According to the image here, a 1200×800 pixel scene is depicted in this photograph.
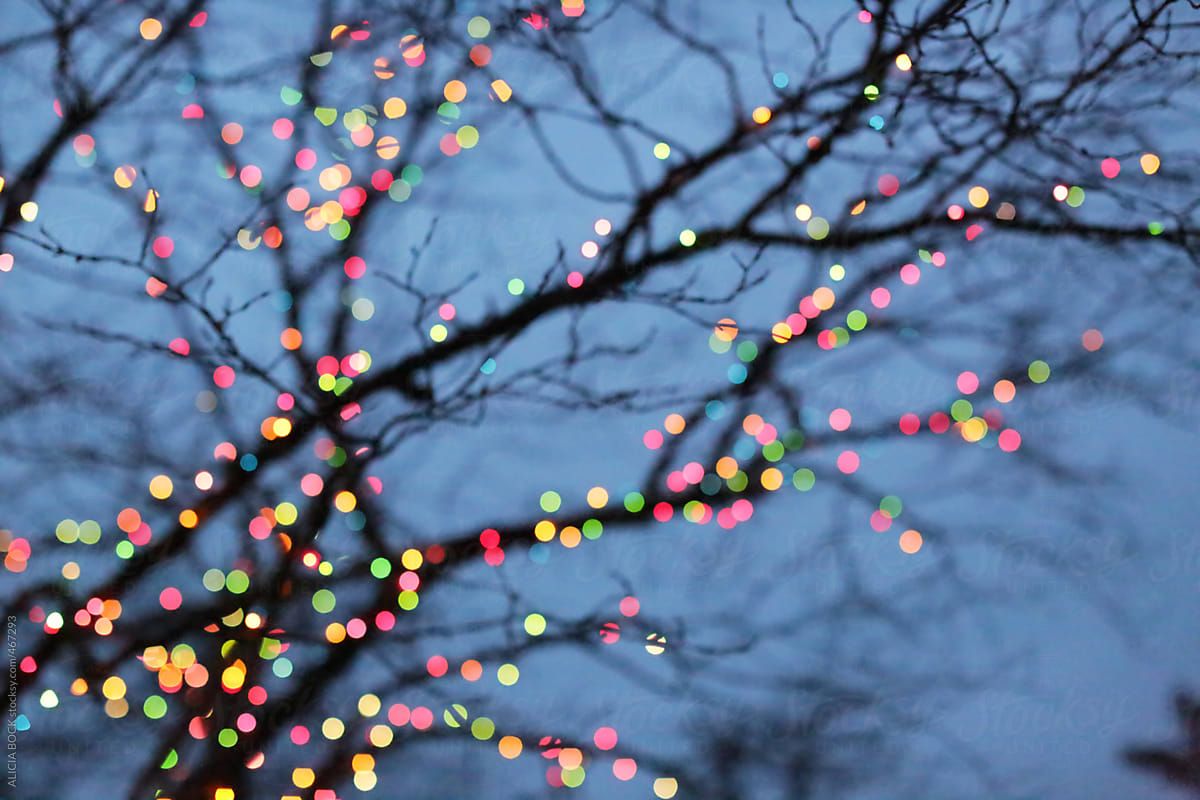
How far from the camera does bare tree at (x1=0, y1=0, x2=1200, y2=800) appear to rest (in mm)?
1468

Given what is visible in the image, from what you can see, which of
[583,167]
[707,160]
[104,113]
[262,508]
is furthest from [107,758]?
[707,160]

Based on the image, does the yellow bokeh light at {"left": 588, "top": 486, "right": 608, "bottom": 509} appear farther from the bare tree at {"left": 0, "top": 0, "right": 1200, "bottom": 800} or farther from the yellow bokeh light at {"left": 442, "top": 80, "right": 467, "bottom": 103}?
the yellow bokeh light at {"left": 442, "top": 80, "right": 467, "bottom": 103}

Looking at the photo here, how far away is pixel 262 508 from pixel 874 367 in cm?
98

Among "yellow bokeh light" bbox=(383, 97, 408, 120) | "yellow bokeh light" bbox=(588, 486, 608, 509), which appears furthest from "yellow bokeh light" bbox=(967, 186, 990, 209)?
"yellow bokeh light" bbox=(383, 97, 408, 120)

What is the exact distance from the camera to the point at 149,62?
5.01 feet

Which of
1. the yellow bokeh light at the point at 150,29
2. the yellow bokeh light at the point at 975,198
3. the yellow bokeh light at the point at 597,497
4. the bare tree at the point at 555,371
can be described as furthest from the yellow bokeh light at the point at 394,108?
the yellow bokeh light at the point at 975,198

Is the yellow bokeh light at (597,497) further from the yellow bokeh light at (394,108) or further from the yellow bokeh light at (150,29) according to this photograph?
the yellow bokeh light at (150,29)

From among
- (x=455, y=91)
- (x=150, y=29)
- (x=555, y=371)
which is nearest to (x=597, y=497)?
(x=555, y=371)

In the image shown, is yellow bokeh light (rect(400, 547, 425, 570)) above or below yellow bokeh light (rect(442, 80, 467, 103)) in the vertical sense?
below

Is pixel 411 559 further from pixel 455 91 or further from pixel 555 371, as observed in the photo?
pixel 455 91

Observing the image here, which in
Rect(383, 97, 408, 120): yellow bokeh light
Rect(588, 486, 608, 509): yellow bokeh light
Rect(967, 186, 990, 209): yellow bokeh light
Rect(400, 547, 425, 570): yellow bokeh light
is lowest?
Rect(400, 547, 425, 570): yellow bokeh light

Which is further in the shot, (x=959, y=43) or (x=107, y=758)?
(x=959, y=43)

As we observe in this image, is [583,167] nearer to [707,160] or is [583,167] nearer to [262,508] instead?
[707,160]

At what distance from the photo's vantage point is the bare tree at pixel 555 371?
4.82 feet
